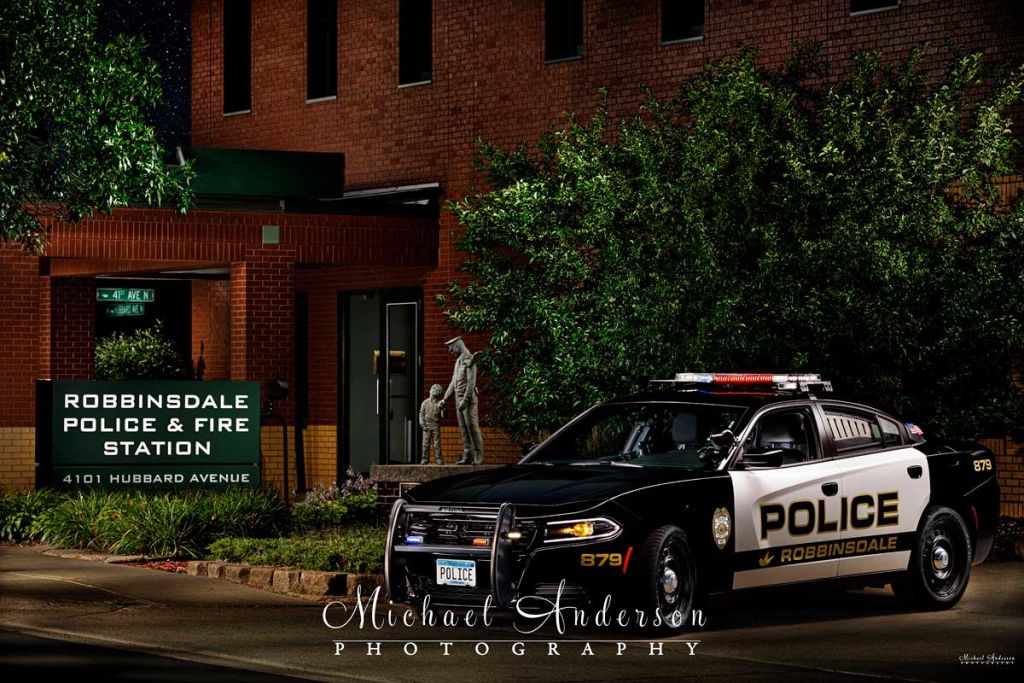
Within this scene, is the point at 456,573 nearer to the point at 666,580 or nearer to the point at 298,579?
the point at 666,580

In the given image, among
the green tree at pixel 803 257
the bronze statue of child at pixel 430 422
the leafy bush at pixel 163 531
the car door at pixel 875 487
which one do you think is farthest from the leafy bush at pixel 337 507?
the car door at pixel 875 487

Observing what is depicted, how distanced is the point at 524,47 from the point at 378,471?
Result: 9.18 metres

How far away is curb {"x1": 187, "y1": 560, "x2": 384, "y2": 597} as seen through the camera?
47.9 feet

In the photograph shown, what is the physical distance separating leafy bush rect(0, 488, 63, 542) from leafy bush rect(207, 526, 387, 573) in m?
2.84

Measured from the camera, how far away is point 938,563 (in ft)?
45.4

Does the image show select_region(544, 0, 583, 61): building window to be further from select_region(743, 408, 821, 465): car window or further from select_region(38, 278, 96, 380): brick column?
select_region(743, 408, 821, 465): car window

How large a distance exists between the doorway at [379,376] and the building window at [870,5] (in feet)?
27.7

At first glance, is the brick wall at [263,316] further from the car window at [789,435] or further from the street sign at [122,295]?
the car window at [789,435]

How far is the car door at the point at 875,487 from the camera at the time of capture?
519 inches

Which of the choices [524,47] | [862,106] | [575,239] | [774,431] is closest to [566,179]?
[575,239]

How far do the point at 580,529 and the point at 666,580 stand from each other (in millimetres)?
663

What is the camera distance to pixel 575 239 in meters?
19.2

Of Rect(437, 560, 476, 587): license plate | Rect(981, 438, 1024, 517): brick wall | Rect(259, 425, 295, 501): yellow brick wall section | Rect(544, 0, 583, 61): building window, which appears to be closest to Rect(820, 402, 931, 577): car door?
Rect(437, 560, 476, 587): license plate

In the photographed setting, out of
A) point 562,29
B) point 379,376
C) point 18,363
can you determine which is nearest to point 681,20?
point 562,29
